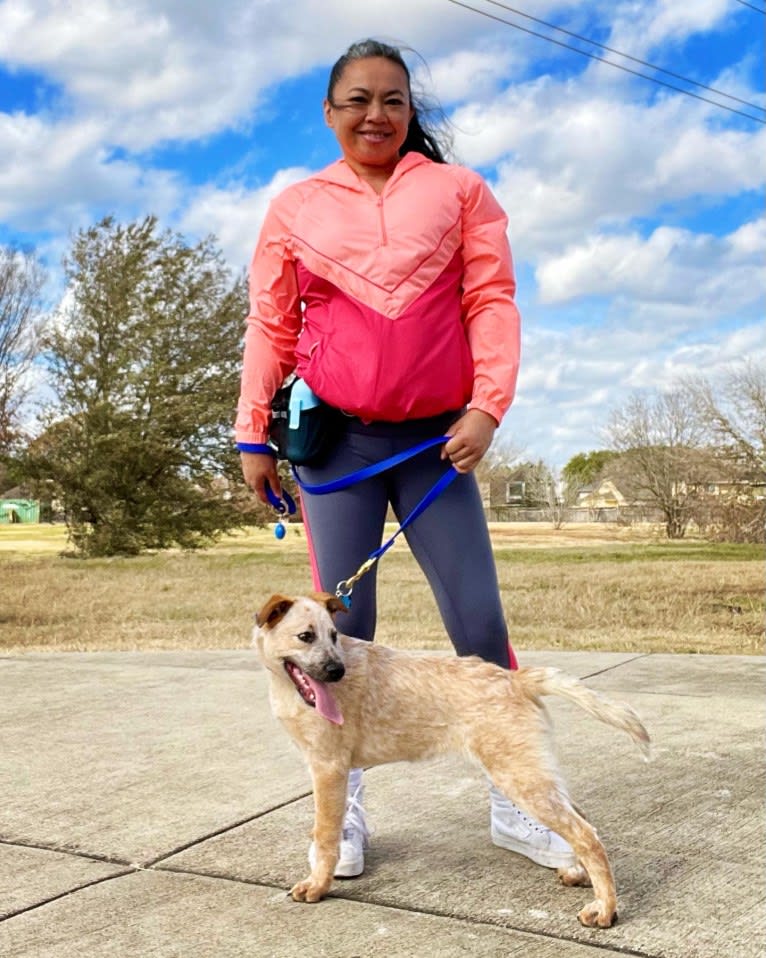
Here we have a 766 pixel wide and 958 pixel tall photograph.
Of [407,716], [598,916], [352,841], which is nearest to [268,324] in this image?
[407,716]

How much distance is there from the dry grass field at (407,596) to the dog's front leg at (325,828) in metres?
6.18

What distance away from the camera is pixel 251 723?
5523mm

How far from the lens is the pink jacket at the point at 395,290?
3268 mm

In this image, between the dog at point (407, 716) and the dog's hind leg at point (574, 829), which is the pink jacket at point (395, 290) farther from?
the dog's hind leg at point (574, 829)

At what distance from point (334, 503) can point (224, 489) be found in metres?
21.5

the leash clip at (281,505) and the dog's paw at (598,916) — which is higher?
the leash clip at (281,505)

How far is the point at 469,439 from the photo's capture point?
3281 mm

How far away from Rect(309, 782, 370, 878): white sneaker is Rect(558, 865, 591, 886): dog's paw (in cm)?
61

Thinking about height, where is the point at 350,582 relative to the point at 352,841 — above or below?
above

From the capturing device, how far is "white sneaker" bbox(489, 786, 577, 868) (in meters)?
3.27

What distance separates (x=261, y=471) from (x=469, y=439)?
713 millimetres

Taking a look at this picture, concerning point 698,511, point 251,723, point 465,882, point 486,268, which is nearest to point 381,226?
point 486,268

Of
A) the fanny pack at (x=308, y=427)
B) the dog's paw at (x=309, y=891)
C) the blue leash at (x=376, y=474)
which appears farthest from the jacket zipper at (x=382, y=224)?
the dog's paw at (x=309, y=891)

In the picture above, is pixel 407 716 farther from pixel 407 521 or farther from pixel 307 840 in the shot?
pixel 307 840
